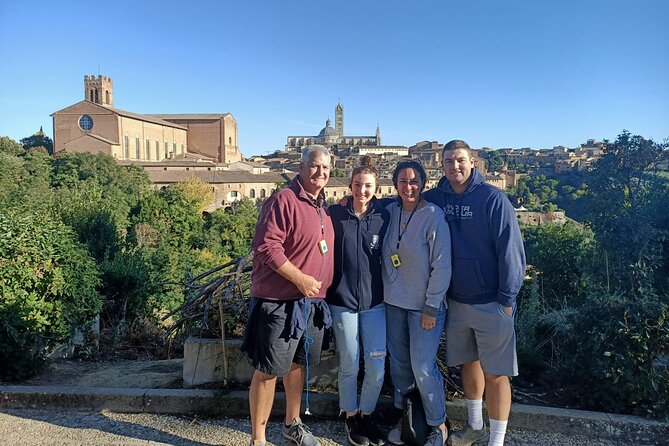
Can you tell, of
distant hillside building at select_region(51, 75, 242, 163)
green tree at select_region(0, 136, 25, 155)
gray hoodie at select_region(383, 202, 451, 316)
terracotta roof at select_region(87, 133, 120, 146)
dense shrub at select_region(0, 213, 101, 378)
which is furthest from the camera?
distant hillside building at select_region(51, 75, 242, 163)

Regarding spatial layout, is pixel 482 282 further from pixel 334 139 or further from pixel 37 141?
pixel 334 139

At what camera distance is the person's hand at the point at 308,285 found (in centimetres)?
269

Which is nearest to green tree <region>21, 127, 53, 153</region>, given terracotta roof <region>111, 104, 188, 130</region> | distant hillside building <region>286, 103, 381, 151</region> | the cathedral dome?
terracotta roof <region>111, 104, 188, 130</region>

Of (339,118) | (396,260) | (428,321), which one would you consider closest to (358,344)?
(428,321)

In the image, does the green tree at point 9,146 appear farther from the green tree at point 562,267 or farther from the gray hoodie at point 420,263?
the gray hoodie at point 420,263

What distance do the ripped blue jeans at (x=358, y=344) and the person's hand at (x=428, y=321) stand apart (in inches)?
9.9

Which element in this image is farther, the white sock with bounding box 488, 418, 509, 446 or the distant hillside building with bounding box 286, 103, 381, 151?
the distant hillside building with bounding box 286, 103, 381, 151

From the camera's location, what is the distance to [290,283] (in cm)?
276

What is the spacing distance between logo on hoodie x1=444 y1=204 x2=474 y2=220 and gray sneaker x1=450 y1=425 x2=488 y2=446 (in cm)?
128

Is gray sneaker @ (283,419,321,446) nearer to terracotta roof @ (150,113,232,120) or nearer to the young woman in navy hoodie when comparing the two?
the young woman in navy hoodie

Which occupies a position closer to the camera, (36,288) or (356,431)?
(356,431)

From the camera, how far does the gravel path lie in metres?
2.96

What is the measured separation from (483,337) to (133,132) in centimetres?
7030

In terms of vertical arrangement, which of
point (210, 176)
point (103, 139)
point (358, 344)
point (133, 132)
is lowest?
point (358, 344)
